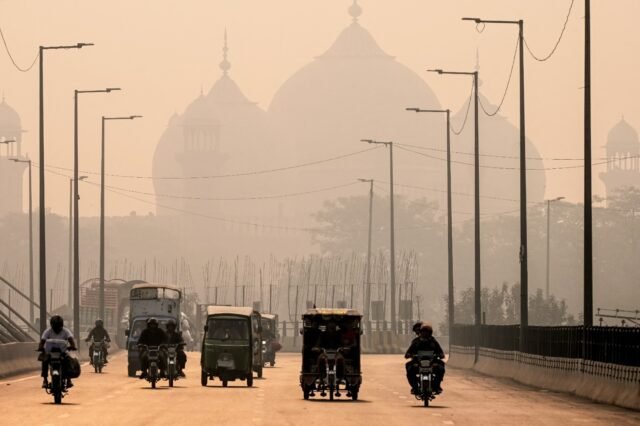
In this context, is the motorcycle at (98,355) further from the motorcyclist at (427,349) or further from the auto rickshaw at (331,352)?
the motorcyclist at (427,349)

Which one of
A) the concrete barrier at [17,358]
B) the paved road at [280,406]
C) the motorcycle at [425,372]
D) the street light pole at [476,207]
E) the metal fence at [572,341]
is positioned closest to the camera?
the paved road at [280,406]

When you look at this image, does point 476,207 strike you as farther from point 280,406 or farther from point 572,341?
point 280,406

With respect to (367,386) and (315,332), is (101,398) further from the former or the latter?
(367,386)

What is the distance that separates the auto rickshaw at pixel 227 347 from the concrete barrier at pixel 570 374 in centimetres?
628

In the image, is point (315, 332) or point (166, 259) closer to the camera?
point (315, 332)

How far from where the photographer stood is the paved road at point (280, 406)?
108ft

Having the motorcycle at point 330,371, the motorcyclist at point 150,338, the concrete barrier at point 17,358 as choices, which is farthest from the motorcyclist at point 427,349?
the concrete barrier at point 17,358

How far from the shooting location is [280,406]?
3744 cm

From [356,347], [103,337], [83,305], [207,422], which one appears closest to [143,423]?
[207,422]

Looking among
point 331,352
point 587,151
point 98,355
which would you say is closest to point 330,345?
point 331,352

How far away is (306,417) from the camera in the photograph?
33812mm

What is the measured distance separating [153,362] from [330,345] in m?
6.15

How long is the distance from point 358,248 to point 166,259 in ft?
81.7

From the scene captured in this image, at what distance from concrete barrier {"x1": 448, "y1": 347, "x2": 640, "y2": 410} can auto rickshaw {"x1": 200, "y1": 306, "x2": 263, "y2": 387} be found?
247 inches
